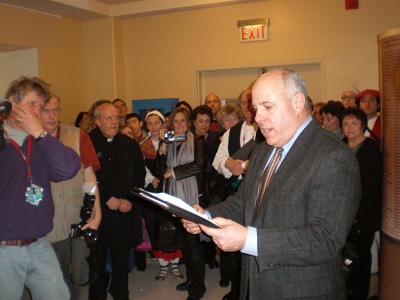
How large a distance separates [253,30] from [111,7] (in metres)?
2.67

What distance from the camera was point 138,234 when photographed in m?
3.56

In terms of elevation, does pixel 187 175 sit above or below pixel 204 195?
above

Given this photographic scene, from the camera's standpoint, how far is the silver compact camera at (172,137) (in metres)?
3.66

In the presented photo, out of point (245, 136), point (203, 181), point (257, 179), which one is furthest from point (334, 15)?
point (257, 179)

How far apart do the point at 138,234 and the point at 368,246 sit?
1.90 meters

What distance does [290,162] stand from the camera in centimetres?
161

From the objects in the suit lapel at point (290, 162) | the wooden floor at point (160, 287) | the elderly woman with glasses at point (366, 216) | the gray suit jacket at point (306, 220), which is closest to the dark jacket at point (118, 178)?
the wooden floor at point (160, 287)

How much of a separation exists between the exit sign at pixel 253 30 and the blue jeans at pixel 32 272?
214 inches

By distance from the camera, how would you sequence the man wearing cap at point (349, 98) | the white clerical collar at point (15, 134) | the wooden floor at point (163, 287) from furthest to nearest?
1. the man wearing cap at point (349, 98)
2. the wooden floor at point (163, 287)
3. the white clerical collar at point (15, 134)

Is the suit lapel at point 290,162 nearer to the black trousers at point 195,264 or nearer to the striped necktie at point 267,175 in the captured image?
the striped necktie at point 267,175

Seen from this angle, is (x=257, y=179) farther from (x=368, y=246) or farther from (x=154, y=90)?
(x=154, y=90)

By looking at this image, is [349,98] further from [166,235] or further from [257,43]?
[166,235]

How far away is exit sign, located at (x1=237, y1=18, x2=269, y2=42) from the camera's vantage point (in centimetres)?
668

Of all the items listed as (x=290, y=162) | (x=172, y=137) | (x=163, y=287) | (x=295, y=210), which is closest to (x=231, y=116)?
(x=172, y=137)
